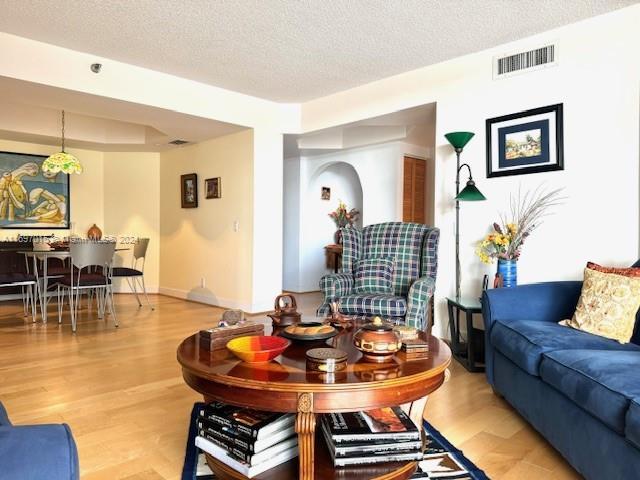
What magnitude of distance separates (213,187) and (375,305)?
344cm

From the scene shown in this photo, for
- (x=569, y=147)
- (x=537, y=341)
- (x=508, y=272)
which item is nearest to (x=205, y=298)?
(x=508, y=272)

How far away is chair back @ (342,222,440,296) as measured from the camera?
11.5 ft

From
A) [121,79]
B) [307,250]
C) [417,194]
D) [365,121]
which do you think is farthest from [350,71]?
[307,250]

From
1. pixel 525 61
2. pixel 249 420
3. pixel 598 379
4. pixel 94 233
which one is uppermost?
pixel 525 61

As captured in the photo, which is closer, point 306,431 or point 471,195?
point 306,431

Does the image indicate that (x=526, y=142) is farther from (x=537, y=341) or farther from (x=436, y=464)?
(x=436, y=464)

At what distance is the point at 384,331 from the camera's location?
1.63 metres

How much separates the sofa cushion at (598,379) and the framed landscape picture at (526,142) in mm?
1888

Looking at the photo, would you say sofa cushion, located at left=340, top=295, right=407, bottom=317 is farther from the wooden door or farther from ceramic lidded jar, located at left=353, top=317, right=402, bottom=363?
the wooden door

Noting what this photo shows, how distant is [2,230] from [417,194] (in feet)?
19.3

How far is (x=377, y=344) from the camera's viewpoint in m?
1.59

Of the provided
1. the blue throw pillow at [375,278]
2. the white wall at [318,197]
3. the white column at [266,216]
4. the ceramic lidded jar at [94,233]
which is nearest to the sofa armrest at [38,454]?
the blue throw pillow at [375,278]

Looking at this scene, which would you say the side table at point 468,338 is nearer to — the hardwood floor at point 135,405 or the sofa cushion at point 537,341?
the hardwood floor at point 135,405

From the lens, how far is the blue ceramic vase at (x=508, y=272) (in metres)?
3.25
